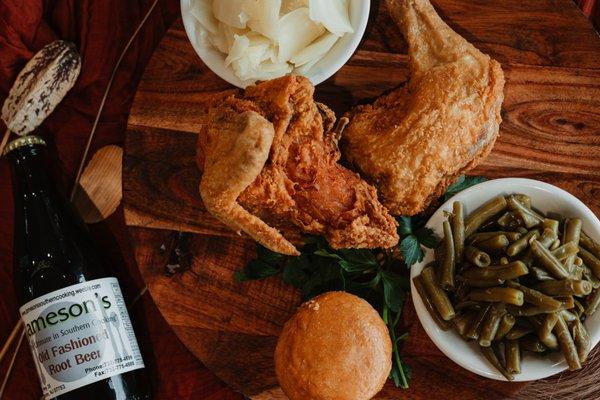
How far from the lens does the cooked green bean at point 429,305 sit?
212 centimetres

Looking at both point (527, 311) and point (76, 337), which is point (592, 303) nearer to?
point (527, 311)

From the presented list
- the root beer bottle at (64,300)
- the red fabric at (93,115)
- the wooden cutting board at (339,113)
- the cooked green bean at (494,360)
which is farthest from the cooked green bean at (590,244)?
the root beer bottle at (64,300)

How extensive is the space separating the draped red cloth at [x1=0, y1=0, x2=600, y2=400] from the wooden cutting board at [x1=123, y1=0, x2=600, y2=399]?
0.22 m

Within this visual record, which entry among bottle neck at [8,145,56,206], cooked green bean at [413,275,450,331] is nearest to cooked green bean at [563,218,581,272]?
cooked green bean at [413,275,450,331]

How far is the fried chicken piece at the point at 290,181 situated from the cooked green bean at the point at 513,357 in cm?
48

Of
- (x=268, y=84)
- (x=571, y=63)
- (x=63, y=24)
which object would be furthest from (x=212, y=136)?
(x=571, y=63)

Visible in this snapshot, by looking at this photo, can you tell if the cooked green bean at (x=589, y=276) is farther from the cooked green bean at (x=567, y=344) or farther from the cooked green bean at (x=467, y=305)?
the cooked green bean at (x=467, y=305)

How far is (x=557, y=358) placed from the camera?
209 cm

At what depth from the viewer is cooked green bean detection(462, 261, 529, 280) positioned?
6.55ft

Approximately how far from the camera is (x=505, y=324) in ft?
6.69

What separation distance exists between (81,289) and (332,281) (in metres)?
0.86

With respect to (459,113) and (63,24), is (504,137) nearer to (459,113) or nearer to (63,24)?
(459,113)

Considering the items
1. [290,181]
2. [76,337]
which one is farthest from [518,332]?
[76,337]

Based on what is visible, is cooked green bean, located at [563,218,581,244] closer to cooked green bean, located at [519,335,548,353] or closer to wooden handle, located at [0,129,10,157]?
cooked green bean, located at [519,335,548,353]
